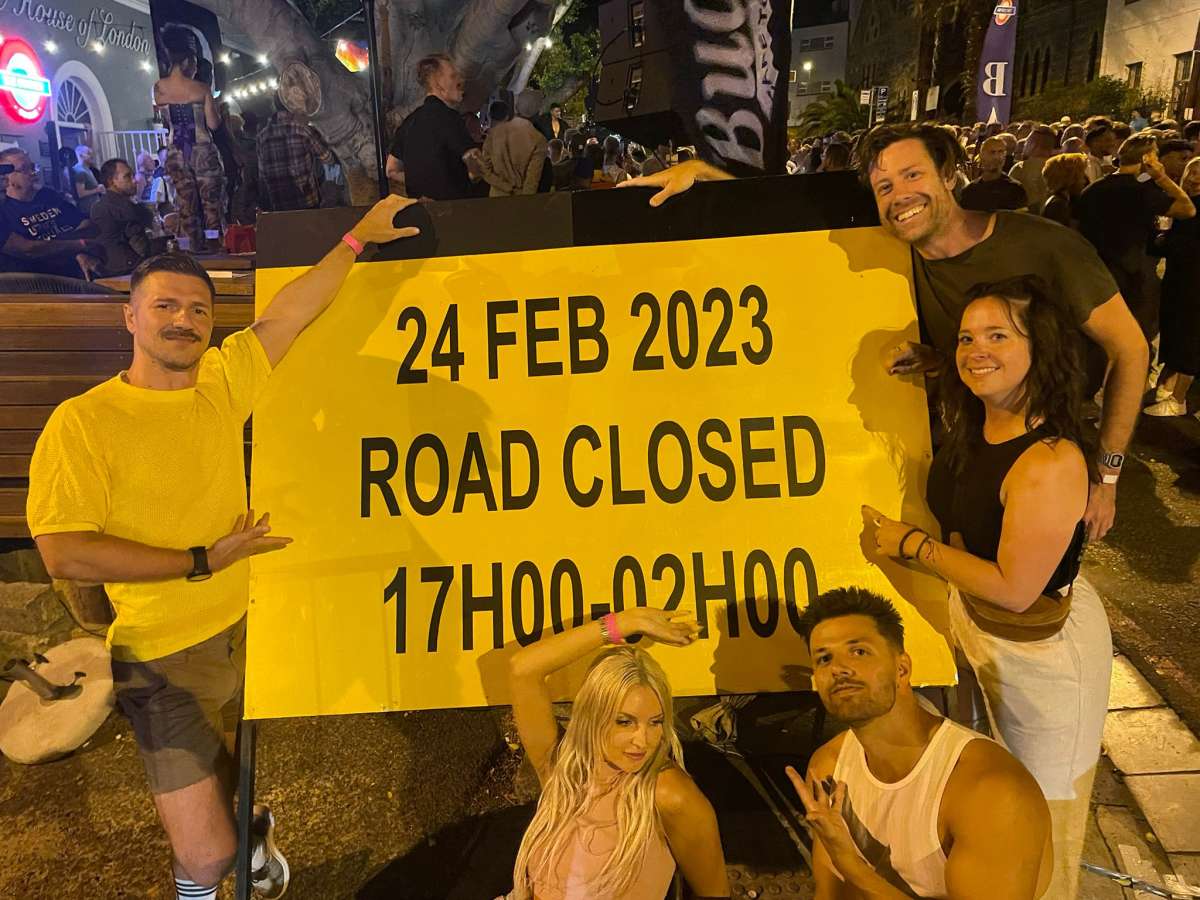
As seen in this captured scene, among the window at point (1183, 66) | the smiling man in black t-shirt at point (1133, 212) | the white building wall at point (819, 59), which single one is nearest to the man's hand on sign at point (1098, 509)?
the smiling man in black t-shirt at point (1133, 212)

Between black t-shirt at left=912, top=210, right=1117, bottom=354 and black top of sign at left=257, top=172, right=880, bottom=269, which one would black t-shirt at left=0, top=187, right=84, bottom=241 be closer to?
black top of sign at left=257, top=172, right=880, bottom=269

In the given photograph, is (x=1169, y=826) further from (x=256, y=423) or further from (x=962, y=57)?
(x=962, y=57)

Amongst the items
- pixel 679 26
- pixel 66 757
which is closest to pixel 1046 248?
pixel 679 26

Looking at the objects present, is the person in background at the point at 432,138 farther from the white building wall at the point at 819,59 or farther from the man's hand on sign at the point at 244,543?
the white building wall at the point at 819,59

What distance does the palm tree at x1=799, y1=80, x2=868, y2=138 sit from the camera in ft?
138

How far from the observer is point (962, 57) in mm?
36906

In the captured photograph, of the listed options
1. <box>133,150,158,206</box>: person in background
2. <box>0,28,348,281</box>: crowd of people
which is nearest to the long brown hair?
<box>0,28,348,281</box>: crowd of people

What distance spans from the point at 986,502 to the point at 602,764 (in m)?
1.07

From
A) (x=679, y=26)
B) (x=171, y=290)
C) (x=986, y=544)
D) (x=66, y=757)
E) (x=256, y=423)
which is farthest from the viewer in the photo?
(x=66, y=757)

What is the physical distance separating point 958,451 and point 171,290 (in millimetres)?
1972

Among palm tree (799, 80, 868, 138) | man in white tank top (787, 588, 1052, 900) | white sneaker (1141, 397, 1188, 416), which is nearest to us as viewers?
man in white tank top (787, 588, 1052, 900)

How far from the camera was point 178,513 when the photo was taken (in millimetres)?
2041

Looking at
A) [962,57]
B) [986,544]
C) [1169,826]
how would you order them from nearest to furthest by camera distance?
1. [986,544]
2. [1169,826]
3. [962,57]

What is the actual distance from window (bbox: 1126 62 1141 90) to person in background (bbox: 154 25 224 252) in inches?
1129
